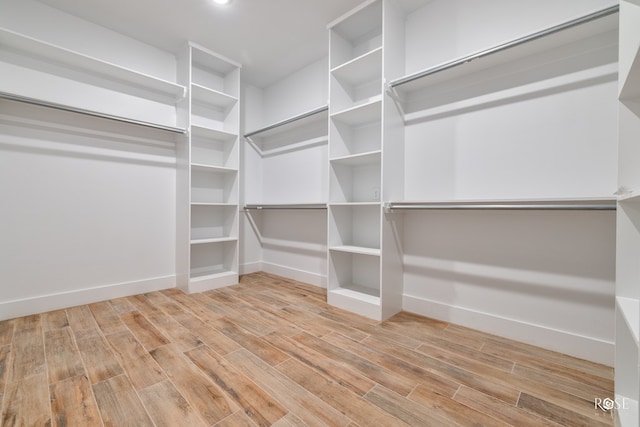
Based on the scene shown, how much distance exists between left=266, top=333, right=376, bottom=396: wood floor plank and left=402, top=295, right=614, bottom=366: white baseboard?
0.99 meters

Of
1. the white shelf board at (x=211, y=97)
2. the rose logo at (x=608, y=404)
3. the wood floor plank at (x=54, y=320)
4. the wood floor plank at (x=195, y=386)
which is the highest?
the white shelf board at (x=211, y=97)

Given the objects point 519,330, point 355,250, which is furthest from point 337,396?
point 519,330

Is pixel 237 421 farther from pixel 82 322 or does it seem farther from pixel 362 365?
pixel 82 322

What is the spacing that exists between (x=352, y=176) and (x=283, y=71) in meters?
1.72

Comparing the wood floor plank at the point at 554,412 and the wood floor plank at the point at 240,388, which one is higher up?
the wood floor plank at the point at 554,412

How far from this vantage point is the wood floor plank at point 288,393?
3.57 feet

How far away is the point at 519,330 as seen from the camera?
1.70 meters

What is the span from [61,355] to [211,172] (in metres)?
2.09

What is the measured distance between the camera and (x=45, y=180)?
2.20 metres

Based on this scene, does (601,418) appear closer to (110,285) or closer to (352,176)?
(352,176)

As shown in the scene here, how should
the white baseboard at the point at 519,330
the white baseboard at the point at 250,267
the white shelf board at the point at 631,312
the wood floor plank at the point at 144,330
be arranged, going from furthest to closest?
the white baseboard at the point at 250,267 → the wood floor plank at the point at 144,330 → the white baseboard at the point at 519,330 → the white shelf board at the point at 631,312

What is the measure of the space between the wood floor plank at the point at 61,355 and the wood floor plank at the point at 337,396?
3.66 ft

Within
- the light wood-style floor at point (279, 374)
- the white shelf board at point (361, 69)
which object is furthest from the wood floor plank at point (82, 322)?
the white shelf board at point (361, 69)

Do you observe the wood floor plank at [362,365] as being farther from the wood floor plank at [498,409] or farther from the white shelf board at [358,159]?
the white shelf board at [358,159]
